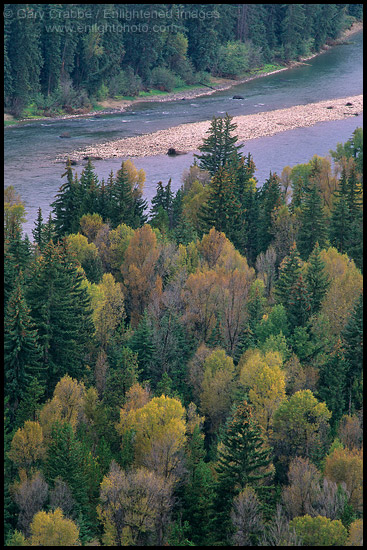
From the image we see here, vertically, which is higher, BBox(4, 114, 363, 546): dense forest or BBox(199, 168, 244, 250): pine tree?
BBox(199, 168, 244, 250): pine tree

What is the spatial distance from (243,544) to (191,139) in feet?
306

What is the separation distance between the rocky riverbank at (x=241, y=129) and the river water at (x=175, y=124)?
2593mm

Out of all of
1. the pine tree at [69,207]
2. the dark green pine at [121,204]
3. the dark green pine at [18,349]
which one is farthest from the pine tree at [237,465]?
the pine tree at [69,207]

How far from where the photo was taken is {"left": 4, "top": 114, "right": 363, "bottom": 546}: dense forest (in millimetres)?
45594

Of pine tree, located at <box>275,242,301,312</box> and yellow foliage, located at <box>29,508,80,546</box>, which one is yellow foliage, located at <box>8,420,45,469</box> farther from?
pine tree, located at <box>275,242,301,312</box>

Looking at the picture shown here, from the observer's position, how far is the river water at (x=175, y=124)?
109688 millimetres

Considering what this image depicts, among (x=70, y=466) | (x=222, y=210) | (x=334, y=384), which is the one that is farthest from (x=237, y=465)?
(x=222, y=210)

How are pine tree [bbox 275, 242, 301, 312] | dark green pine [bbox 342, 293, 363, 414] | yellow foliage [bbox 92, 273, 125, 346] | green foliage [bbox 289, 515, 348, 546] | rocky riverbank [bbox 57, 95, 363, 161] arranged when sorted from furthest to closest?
rocky riverbank [bbox 57, 95, 363, 161]
pine tree [bbox 275, 242, 301, 312]
yellow foliage [bbox 92, 273, 125, 346]
dark green pine [bbox 342, 293, 363, 414]
green foliage [bbox 289, 515, 348, 546]

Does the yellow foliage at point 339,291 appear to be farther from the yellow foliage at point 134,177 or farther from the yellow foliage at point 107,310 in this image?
the yellow foliage at point 134,177

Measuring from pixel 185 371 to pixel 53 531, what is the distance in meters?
22.7

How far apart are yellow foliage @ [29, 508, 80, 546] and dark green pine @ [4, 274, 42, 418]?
48.9 ft

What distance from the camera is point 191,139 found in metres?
129

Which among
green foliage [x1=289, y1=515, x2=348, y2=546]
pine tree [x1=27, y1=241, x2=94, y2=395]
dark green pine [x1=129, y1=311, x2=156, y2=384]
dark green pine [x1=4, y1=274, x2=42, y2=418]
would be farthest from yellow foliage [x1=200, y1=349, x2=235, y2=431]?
green foliage [x1=289, y1=515, x2=348, y2=546]

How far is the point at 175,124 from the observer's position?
13862 cm
